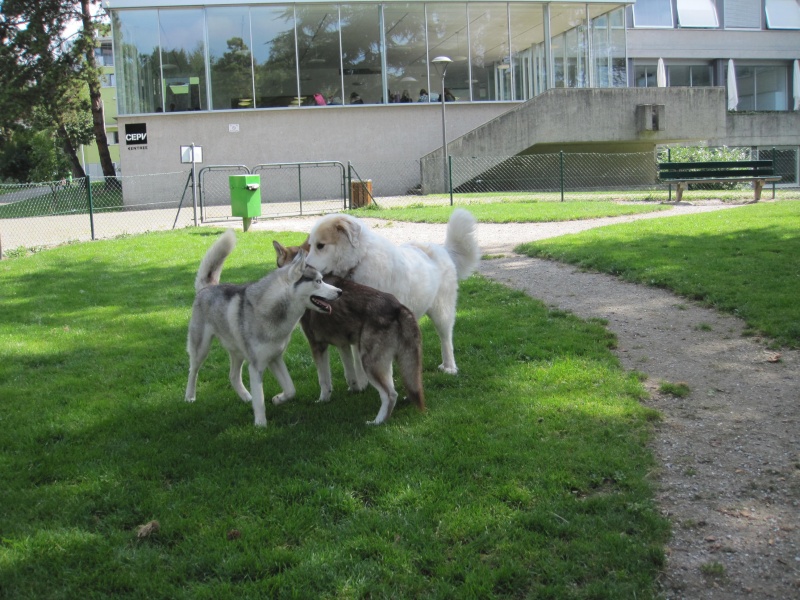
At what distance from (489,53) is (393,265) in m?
28.0

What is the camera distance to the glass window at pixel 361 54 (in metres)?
30.8

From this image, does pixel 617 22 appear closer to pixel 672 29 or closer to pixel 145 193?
pixel 672 29

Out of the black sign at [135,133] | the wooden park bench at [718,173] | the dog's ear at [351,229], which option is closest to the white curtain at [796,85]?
the wooden park bench at [718,173]

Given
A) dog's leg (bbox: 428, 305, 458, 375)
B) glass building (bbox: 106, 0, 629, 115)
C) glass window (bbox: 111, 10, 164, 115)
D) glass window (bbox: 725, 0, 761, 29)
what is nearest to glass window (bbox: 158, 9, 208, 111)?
glass building (bbox: 106, 0, 629, 115)

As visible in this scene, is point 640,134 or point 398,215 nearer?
point 398,215

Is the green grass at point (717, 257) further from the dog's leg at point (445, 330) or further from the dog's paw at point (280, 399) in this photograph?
the dog's paw at point (280, 399)

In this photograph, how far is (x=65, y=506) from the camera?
437 cm

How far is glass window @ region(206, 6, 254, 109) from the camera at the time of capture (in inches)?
1172

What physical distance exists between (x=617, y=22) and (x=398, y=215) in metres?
18.7

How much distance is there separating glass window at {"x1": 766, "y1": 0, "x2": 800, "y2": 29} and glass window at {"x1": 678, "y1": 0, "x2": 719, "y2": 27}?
12.3 ft

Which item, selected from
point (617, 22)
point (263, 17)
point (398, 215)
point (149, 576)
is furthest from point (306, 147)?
point (149, 576)

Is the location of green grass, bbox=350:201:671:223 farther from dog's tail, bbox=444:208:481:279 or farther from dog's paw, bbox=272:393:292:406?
dog's paw, bbox=272:393:292:406

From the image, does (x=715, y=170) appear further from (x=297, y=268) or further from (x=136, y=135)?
(x=297, y=268)

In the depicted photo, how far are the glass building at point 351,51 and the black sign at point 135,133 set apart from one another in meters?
0.73
